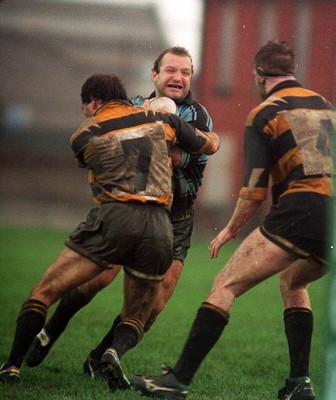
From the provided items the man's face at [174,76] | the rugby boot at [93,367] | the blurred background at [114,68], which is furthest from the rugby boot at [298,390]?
the blurred background at [114,68]

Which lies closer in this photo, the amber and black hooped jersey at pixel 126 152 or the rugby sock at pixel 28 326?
the amber and black hooped jersey at pixel 126 152

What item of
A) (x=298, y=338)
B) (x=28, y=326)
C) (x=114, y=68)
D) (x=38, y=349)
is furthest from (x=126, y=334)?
(x=114, y=68)

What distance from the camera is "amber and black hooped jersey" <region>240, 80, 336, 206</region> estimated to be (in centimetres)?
533

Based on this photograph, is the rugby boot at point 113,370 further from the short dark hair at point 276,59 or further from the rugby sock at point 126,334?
the short dark hair at point 276,59

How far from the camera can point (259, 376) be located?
22.6 feet

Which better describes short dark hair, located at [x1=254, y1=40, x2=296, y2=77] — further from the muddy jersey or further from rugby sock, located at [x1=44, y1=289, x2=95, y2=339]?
rugby sock, located at [x1=44, y1=289, x2=95, y2=339]

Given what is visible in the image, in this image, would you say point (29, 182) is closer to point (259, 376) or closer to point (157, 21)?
point (157, 21)

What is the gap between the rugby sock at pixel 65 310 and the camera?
620cm

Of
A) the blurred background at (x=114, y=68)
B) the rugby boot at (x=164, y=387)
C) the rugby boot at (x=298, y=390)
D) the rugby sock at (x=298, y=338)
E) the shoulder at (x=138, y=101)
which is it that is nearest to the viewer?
the rugby boot at (x=164, y=387)

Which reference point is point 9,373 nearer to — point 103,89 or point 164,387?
point 164,387

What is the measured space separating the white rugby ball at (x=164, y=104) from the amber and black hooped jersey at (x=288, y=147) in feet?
2.10

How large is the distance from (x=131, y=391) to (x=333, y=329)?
1.98 m

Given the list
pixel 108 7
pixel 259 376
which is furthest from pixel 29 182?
pixel 259 376

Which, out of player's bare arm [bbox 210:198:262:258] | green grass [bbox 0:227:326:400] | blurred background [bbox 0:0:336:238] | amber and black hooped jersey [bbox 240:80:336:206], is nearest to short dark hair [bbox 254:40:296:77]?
amber and black hooped jersey [bbox 240:80:336:206]
